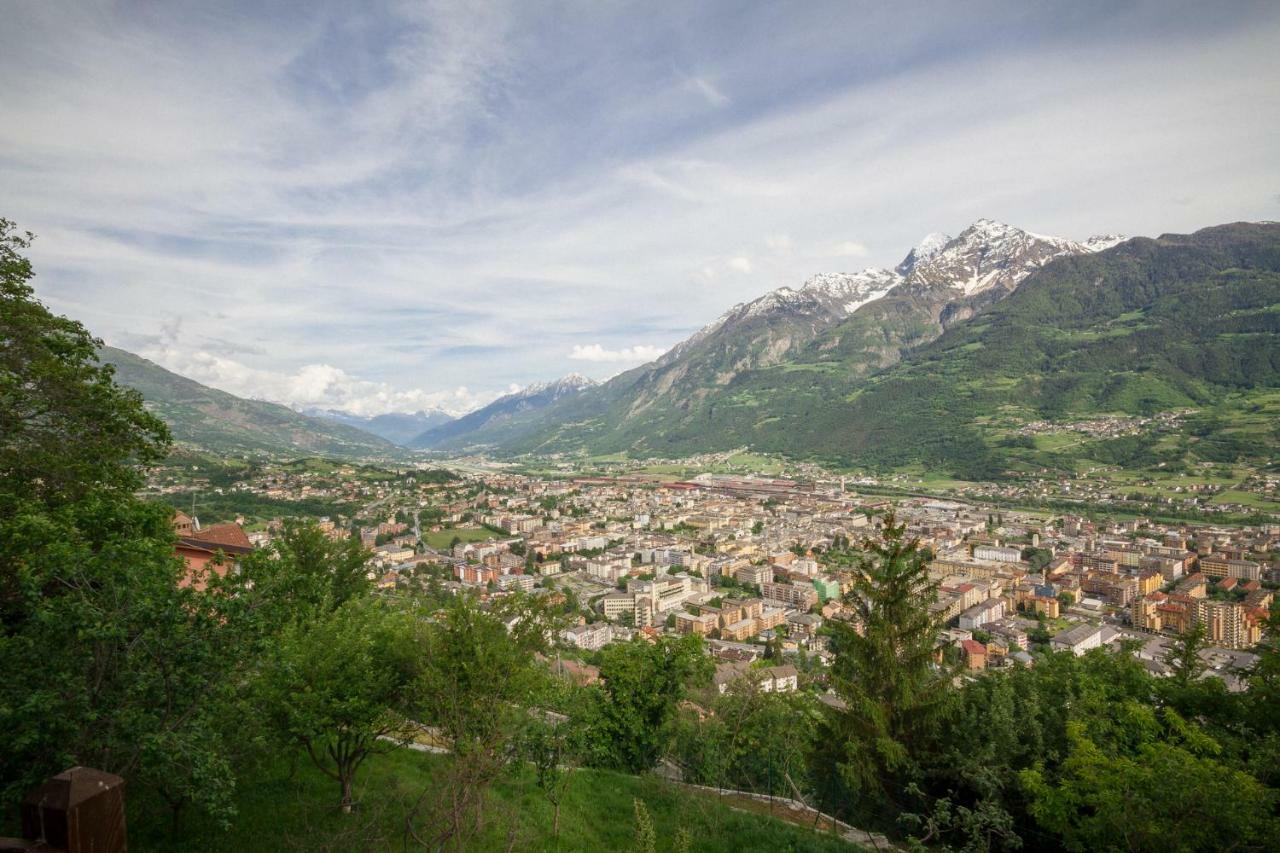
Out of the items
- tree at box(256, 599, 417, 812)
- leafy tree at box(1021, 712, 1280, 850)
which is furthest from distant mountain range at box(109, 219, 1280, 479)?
tree at box(256, 599, 417, 812)

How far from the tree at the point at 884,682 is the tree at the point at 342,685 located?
7.70 m

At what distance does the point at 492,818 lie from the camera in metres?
6.92

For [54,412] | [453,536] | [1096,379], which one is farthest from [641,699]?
[1096,379]

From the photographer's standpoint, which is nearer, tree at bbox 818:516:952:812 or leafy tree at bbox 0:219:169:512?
leafy tree at bbox 0:219:169:512

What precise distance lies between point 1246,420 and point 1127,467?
25.7 metres

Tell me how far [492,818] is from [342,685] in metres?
2.59

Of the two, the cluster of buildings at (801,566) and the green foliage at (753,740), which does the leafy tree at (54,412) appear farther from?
the green foliage at (753,740)

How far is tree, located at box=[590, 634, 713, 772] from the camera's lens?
13.8 meters

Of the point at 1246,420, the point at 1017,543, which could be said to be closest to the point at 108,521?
the point at 1017,543

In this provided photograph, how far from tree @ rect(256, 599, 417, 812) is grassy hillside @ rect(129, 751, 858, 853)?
69 centimetres

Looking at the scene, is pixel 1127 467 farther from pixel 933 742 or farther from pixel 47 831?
A: pixel 47 831

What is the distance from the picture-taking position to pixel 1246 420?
10956cm

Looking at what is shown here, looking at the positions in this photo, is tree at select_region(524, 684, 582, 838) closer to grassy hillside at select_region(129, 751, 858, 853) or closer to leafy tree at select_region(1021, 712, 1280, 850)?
grassy hillside at select_region(129, 751, 858, 853)

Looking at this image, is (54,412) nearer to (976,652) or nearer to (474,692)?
(474,692)
